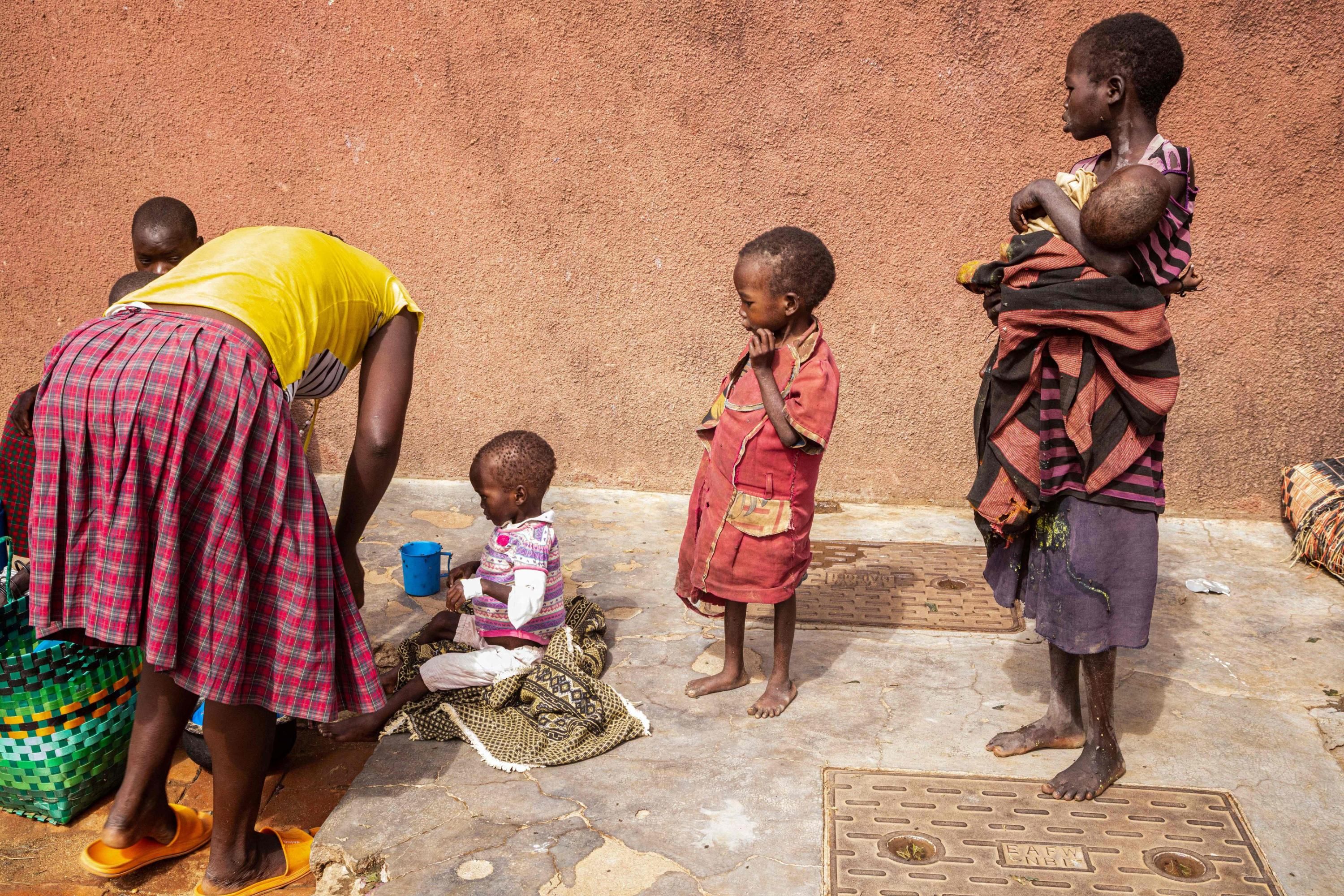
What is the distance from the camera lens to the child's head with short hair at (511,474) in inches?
122

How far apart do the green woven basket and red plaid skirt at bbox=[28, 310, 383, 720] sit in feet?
1.35

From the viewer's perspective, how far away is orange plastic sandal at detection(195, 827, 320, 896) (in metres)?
2.35

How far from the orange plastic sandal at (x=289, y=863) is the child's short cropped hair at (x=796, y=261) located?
1966 millimetres

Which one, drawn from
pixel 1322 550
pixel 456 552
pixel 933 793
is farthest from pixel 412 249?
pixel 1322 550

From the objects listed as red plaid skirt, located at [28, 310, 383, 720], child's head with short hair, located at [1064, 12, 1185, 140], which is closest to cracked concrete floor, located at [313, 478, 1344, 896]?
red plaid skirt, located at [28, 310, 383, 720]

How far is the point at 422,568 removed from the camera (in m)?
3.85

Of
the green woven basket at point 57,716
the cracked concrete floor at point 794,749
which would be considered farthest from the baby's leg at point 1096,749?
the green woven basket at point 57,716

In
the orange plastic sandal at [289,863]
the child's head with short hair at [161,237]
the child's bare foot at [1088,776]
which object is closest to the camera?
the orange plastic sandal at [289,863]

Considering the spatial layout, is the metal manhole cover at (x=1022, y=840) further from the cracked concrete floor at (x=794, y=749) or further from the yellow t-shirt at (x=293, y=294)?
the yellow t-shirt at (x=293, y=294)

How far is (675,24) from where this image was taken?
4617mm

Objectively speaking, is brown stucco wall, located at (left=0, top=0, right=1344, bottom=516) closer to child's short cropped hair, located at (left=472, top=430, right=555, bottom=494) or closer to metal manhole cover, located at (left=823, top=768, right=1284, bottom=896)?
child's short cropped hair, located at (left=472, top=430, right=555, bottom=494)

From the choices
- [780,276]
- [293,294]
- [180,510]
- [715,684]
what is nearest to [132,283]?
[293,294]

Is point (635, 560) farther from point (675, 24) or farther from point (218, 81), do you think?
point (218, 81)

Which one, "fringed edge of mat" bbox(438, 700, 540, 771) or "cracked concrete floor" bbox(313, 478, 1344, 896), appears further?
"fringed edge of mat" bbox(438, 700, 540, 771)
